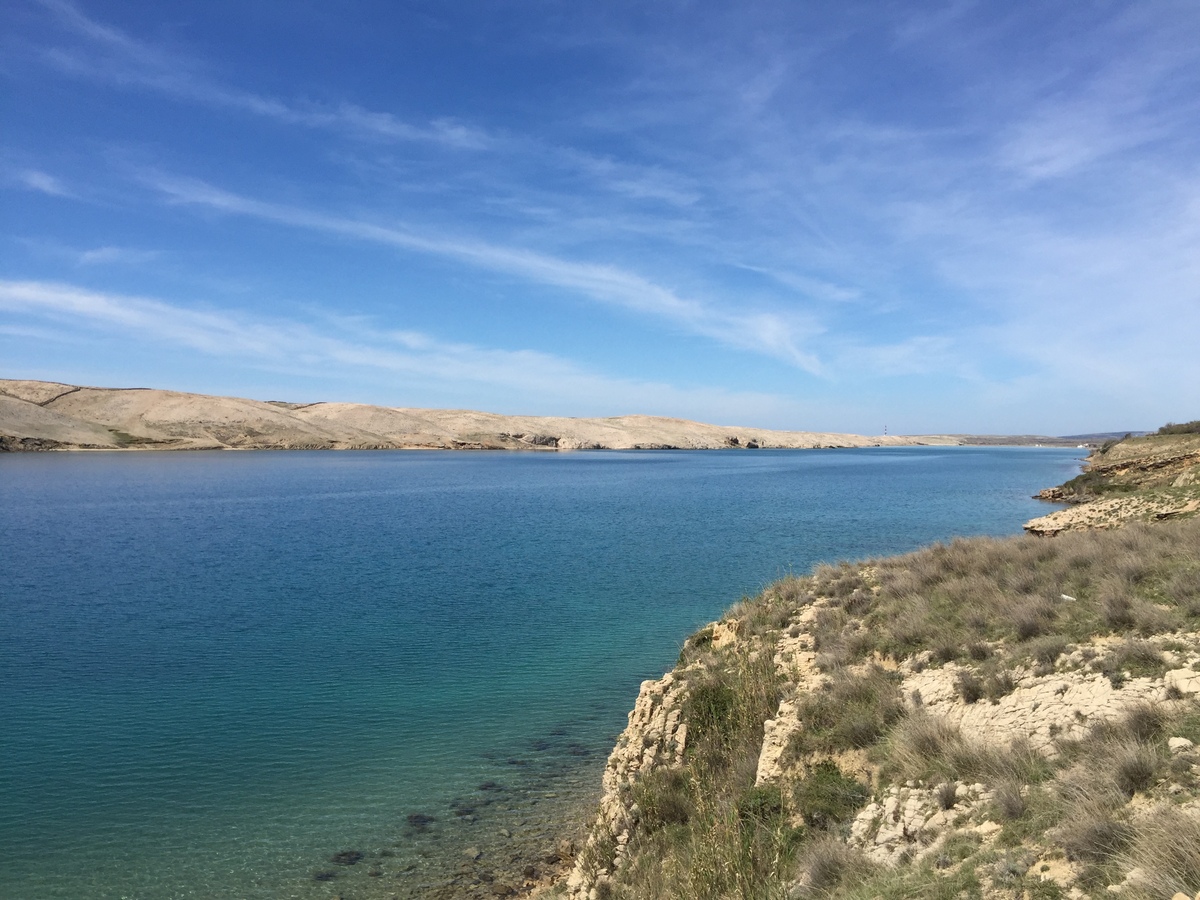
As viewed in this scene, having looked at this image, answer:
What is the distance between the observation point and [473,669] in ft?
55.4

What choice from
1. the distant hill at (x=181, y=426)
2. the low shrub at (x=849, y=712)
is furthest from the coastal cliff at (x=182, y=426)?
the low shrub at (x=849, y=712)

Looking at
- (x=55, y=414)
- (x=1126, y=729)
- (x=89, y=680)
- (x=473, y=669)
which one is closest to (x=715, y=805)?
(x=1126, y=729)

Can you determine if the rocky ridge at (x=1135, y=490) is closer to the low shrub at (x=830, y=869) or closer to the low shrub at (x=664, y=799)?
the low shrub at (x=664, y=799)

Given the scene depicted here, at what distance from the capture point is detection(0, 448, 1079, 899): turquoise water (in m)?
10.0

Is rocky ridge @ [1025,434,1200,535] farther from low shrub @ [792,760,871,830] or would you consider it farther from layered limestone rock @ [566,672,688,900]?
low shrub @ [792,760,871,830]

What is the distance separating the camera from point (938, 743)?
6.70 metres

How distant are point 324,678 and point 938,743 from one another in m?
13.6

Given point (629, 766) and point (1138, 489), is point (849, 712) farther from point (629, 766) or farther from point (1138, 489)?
point (1138, 489)

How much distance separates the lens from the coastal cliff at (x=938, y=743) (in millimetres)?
4938

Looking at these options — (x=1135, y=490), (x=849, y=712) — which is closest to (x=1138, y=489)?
(x=1135, y=490)

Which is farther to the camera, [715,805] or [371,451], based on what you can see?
[371,451]

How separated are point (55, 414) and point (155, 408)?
1838 cm

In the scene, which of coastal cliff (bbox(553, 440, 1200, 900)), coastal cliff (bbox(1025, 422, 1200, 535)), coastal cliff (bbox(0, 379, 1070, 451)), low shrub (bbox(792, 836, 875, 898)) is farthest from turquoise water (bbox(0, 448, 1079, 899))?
coastal cliff (bbox(0, 379, 1070, 451))

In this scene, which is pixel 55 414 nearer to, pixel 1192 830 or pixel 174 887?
pixel 174 887
